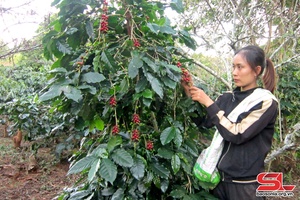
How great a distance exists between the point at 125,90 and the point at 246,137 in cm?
53

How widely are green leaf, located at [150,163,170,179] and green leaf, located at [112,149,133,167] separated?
172mm

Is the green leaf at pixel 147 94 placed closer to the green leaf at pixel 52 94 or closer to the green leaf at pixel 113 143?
the green leaf at pixel 113 143

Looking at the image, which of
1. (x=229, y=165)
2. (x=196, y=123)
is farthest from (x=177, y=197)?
(x=196, y=123)

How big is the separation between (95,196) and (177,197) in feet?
1.16

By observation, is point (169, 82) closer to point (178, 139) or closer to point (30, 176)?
point (178, 139)

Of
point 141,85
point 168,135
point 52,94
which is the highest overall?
point 52,94

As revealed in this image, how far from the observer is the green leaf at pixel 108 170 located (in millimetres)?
1039

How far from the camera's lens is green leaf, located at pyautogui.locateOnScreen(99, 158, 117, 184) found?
3.41 feet

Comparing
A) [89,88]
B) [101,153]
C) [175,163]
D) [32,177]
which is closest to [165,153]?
[175,163]

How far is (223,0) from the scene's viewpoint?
307 cm

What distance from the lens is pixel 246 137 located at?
1.23 metres

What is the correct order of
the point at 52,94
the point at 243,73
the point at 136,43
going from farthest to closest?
the point at 243,73
the point at 136,43
the point at 52,94

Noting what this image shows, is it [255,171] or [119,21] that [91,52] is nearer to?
[119,21]

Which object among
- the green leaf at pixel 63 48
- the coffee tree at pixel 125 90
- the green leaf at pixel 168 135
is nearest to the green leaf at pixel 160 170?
the coffee tree at pixel 125 90
